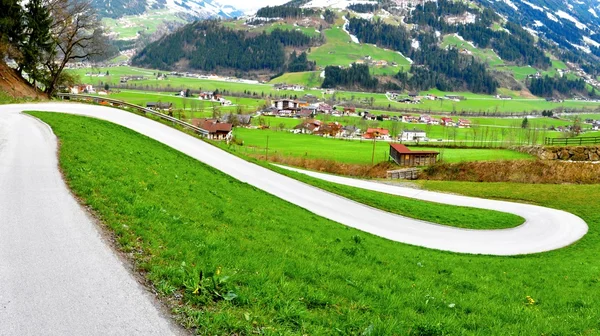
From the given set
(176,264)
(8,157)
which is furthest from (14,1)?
(176,264)

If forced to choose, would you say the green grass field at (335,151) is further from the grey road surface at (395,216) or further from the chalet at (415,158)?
the grey road surface at (395,216)

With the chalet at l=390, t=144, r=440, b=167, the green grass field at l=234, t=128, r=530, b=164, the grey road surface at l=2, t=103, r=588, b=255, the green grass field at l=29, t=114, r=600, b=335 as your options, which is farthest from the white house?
the green grass field at l=29, t=114, r=600, b=335

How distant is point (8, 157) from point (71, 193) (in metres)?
5.74

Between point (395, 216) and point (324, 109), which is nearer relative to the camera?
point (395, 216)

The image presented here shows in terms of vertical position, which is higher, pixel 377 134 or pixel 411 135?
pixel 377 134

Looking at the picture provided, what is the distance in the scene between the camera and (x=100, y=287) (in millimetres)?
6273

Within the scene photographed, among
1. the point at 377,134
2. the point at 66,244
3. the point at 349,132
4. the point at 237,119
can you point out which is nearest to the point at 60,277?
the point at 66,244

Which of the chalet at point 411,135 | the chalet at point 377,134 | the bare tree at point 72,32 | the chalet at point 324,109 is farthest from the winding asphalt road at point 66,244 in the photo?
the chalet at point 324,109

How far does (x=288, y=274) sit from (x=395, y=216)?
17.7 metres

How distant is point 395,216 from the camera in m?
24.4

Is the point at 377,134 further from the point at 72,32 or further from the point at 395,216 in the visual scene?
the point at 395,216

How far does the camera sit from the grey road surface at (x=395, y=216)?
20.4m

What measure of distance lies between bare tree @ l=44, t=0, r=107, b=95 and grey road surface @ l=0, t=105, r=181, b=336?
38122 millimetres

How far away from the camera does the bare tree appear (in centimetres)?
4172
